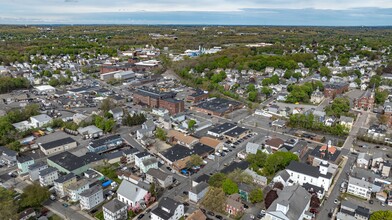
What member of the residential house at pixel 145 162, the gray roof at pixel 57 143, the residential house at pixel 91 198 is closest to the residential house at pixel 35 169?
the gray roof at pixel 57 143

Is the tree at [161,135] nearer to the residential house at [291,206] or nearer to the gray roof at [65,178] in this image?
the gray roof at [65,178]

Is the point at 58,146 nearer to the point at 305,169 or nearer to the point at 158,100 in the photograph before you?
the point at 158,100

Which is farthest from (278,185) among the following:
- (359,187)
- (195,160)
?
(195,160)

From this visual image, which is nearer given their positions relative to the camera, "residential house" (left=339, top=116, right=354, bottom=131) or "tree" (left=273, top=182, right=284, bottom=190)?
"tree" (left=273, top=182, right=284, bottom=190)

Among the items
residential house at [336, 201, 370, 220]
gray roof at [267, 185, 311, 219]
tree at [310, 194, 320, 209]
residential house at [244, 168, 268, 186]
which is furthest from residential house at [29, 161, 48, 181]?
residential house at [336, 201, 370, 220]

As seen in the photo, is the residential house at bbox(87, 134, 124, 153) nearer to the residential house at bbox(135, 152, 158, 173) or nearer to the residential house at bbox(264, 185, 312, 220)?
the residential house at bbox(135, 152, 158, 173)
